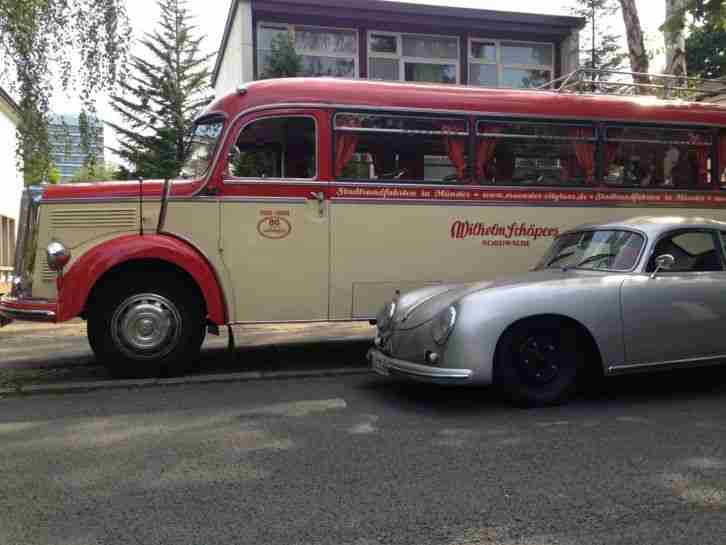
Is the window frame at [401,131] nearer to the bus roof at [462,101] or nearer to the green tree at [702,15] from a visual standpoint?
the bus roof at [462,101]

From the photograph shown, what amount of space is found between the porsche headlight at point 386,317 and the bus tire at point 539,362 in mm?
1077

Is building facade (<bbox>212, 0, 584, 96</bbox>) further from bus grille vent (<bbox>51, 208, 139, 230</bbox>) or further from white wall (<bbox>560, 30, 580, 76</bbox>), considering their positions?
bus grille vent (<bbox>51, 208, 139, 230</bbox>)

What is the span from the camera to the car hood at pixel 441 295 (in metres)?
5.46

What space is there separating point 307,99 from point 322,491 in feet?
15.3

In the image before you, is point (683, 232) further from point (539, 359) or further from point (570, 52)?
point (570, 52)

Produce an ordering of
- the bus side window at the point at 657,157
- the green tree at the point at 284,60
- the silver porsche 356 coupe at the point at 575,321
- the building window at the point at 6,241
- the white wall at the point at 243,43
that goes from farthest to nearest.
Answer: the building window at the point at 6,241, the white wall at the point at 243,43, the green tree at the point at 284,60, the bus side window at the point at 657,157, the silver porsche 356 coupe at the point at 575,321

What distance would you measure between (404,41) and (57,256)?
52.2ft

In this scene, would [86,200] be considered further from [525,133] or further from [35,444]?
[525,133]

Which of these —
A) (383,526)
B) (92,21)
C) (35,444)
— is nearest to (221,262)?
(35,444)

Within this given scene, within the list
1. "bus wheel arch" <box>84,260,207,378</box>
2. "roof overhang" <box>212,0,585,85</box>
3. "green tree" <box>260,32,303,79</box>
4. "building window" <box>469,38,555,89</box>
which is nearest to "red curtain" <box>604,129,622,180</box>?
"bus wheel arch" <box>84,260,207,378</box>

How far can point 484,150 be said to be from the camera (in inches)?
309

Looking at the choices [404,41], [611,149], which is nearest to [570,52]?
[404,41]

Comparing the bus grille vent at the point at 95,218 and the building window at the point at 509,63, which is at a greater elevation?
the building window at the point at 509,63

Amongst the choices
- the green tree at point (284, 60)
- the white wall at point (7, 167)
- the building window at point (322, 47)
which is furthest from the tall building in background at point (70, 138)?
the white wall at point (7, 167)
